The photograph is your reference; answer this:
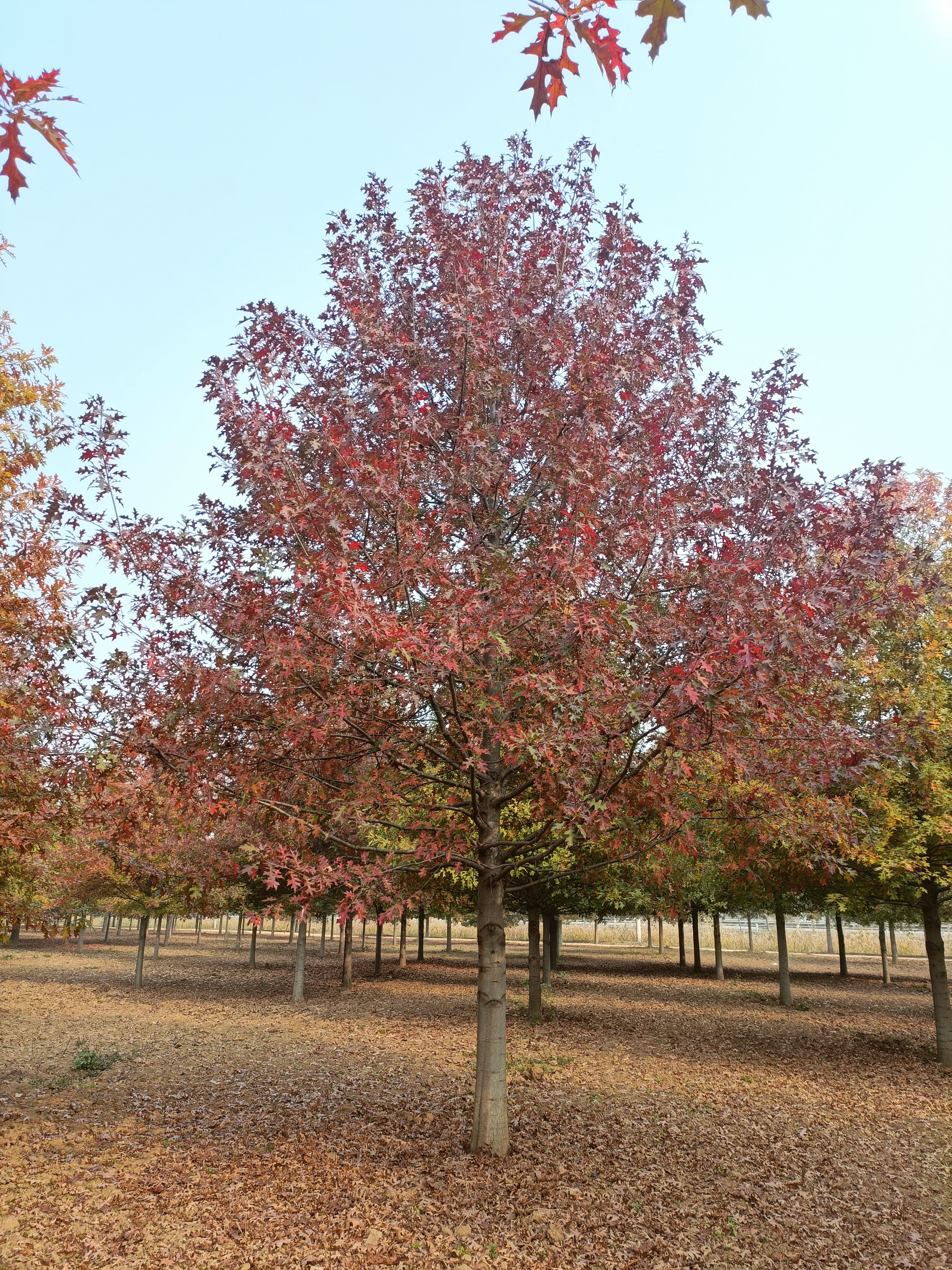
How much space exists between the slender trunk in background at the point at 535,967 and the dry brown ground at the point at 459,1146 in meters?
0.53

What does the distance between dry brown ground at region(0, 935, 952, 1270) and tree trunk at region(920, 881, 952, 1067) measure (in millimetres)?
367

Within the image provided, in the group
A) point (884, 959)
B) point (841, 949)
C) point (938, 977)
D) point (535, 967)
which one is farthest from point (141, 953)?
point (841, 949)

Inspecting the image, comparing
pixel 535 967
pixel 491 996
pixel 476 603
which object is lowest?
pixel 535 967

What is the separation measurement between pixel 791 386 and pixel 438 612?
3985mm

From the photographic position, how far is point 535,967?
55.4 feet

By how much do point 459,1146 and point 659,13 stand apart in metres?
8.31

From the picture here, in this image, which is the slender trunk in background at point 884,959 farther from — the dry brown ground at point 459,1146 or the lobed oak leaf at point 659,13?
the lobed oak leaf at point 659,13

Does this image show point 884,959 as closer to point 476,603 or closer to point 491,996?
point 491,996

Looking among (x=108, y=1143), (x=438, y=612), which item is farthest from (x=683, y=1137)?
(x=438, y=612)

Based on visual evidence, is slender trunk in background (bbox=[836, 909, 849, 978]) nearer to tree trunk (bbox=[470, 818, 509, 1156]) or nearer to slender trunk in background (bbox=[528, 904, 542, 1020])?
slender trunk in background (bbox=[528, 904, 542, 1020])

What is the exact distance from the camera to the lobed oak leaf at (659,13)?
277 cm

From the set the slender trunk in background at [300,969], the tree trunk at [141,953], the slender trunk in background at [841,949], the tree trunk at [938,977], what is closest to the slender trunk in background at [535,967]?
the slender trunk in background at [300,969]

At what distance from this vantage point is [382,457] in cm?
553

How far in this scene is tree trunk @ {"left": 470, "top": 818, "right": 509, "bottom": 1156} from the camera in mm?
6914
